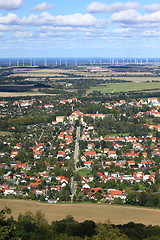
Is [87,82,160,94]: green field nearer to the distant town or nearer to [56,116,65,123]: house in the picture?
the distant town

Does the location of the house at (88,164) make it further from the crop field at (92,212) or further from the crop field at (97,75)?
the crop field at (97,75)

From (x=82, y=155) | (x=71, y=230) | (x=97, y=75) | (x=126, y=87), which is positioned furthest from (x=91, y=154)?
(x=97, y=75)

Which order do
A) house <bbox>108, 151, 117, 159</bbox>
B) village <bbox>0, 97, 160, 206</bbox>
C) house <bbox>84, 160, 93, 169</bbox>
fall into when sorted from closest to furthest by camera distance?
village <bbox>0, 97, 160, 206</bbox> → house <bbox>84, 160, 93, 169</bbox> → house <bbox>108, 151, 117, 159</bbox>

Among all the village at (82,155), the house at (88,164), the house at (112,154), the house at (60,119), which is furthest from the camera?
the house at (60,119)

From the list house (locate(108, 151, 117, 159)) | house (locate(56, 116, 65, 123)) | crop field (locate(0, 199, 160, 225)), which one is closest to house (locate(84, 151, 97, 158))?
house (locate(108, 151, 117, 159))

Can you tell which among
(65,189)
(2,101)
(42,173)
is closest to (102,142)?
(42,173)

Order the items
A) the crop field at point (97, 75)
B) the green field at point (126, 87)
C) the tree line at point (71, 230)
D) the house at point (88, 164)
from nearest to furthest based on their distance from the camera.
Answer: the tree line at point (71, 230)
the house at point (88, 164)
the green field at point (126, 87)
the crop field at point (97, 75)

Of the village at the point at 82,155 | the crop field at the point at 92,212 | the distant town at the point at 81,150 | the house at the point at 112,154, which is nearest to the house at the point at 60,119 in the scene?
the village at the point at 82,155

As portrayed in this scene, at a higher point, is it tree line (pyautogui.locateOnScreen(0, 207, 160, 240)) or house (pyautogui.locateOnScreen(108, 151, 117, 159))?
tree line (pyautogui.locateOnScreen(0, 207, 160, 240))
